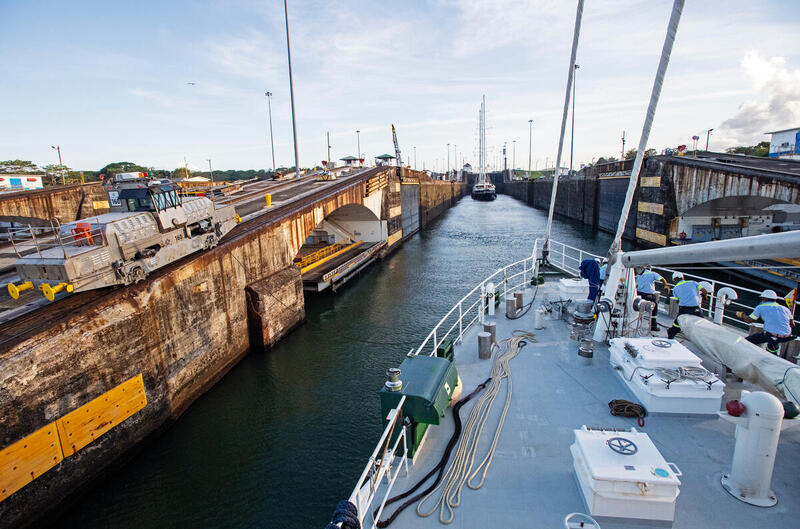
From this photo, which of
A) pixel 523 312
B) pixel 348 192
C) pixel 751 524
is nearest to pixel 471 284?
pixel 348 192

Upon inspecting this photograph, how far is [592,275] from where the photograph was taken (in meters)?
12.2

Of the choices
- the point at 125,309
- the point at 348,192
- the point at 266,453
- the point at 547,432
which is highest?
the point at 348,192

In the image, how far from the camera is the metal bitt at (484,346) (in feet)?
33.7

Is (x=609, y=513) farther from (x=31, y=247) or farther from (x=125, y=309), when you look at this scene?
(x=31, y=247)

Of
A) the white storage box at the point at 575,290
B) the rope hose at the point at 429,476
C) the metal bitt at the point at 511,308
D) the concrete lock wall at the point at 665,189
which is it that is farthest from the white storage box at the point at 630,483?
the concrete lock wall at the point at 665,189

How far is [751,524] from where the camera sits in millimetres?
5191

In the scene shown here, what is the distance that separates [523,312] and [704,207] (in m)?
30.8

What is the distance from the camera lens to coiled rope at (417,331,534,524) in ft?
19.2

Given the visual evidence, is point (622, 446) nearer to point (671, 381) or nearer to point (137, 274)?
point (671, 381)

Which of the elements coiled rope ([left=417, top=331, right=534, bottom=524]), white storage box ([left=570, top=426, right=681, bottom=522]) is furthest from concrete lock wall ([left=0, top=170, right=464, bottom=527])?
white storage box ([left=570, top=426, right=681, bottom=522])

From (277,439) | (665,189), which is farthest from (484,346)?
(665,189)

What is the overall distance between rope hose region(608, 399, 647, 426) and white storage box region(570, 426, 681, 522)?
2.13 meters

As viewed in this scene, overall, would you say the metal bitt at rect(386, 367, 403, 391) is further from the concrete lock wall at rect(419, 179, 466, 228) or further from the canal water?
the concrete lock wall at rect(419, 179, 466, 228)

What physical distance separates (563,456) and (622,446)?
1.35 m
